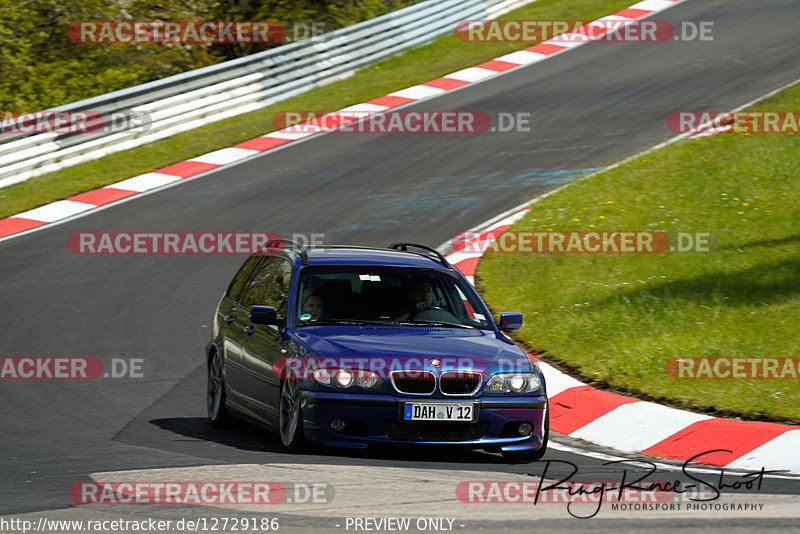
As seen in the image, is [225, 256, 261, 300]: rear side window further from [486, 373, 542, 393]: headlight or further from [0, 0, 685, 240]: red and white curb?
[0, 0, 685, 240]: red and white curb

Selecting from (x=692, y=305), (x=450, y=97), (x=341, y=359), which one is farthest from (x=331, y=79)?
(x=341, y=359)

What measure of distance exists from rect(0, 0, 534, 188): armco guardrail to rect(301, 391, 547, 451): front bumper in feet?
43.0

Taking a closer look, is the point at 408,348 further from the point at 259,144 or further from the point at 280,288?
the point at 259,144

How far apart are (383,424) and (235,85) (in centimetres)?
1743

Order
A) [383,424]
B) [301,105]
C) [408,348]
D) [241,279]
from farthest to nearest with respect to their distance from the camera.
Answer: [301,105], [241,279], [408,348], [383,424]

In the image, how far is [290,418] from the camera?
27.0 feet

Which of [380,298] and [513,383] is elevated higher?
[380,298]

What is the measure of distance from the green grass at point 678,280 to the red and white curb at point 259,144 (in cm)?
645

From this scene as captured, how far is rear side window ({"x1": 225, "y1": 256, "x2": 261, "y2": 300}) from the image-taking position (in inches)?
408

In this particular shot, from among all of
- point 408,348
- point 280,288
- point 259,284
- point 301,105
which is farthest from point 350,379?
point 301,105

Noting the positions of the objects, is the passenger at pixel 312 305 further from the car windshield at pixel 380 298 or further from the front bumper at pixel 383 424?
the front bumper at pixel 383 424

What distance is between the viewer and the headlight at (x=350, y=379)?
26.1ft

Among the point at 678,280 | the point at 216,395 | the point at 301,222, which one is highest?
the point at 216,395

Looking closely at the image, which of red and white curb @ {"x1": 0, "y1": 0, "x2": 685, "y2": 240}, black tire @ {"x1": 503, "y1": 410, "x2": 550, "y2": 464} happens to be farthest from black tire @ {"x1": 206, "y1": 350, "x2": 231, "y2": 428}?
red and white curb @ {"x1": 0, "y1": 0, "x2": 685, "y2": 240}
